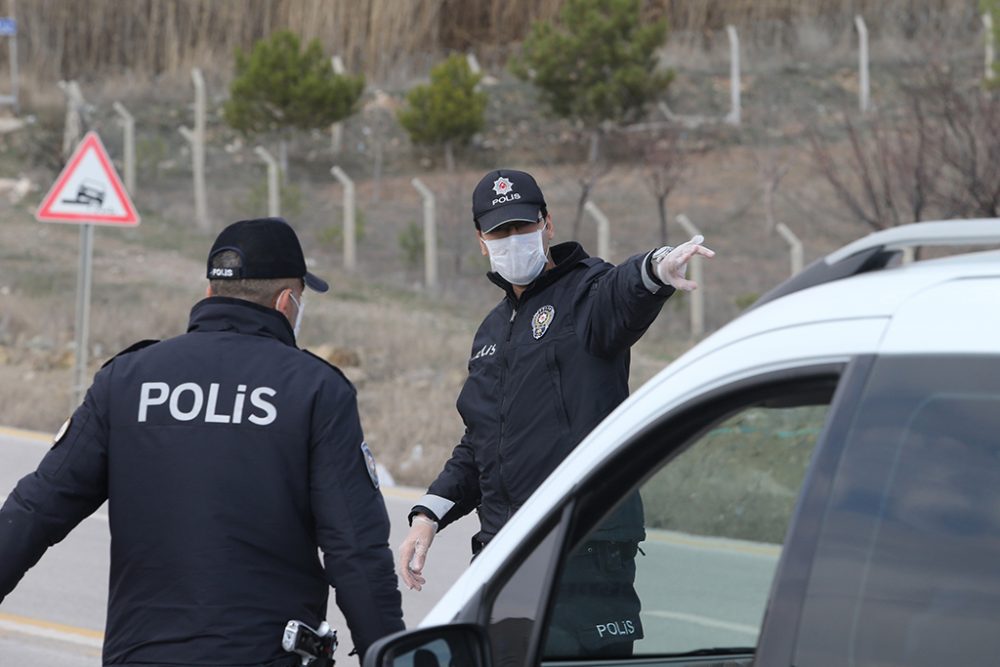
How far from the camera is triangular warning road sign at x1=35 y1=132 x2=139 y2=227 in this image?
473 inches

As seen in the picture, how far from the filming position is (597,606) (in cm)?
246

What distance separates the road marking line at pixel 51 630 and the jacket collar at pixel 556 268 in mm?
3669

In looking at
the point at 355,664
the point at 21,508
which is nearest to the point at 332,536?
the point at 21,508

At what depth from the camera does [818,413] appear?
1918mm

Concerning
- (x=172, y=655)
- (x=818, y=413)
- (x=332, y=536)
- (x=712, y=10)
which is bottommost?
(x=172, y=655)

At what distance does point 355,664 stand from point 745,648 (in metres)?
4.07

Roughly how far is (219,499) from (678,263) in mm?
1151

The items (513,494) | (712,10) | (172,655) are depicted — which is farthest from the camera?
(712,10)

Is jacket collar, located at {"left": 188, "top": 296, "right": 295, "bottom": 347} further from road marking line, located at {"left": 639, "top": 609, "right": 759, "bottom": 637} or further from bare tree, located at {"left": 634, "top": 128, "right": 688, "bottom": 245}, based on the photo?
bare tree, located at {"left": 634, "top": 128, "right": 688, "bottom": 245}

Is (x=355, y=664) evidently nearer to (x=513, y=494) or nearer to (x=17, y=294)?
(x=513, y=494)

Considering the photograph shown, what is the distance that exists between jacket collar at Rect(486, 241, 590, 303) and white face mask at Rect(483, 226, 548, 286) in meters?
0.03

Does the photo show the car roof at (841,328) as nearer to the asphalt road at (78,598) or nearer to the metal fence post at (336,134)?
the asphalt road at (78,598)

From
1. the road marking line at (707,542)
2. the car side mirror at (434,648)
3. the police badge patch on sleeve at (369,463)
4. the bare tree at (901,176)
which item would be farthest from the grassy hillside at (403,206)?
the car side mirror at (434,648)

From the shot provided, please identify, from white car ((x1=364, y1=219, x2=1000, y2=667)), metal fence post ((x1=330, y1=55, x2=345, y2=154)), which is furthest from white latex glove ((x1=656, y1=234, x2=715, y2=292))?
metal fence post ((x1=330, y1=55, x2=345, y2=154))
